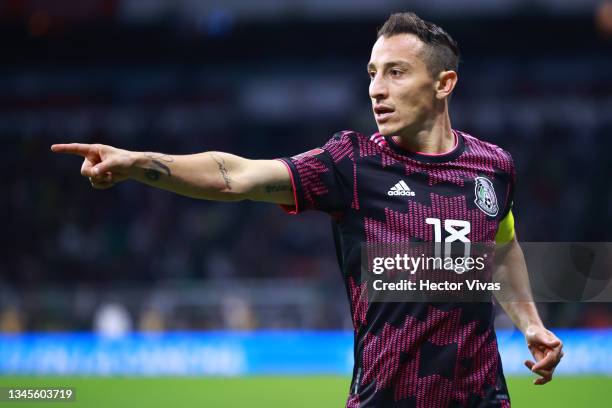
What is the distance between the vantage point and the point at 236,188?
3092 mm

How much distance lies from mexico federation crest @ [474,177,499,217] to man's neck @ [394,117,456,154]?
183 mm

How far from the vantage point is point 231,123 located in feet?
69.7

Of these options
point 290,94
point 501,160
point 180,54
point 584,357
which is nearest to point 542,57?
point 290,94

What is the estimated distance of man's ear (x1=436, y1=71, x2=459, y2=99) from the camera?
143 inches

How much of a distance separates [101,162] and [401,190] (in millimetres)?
1164

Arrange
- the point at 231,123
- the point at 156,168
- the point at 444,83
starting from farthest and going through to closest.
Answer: the point at 231,123 → the point at 444,83 → the point at 156,168

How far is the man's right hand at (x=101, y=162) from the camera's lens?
2.69 metres

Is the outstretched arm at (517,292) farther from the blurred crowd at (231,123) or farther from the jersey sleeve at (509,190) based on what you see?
the blurred crowd at (231,123)

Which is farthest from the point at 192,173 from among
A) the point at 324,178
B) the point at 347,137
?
the point at 347,137

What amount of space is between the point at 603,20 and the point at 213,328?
10.3 meters

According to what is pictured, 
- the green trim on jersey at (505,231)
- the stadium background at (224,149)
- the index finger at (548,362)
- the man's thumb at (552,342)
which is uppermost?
the stadium background at (224,149)

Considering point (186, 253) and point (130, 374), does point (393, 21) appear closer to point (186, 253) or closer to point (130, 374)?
point (130, 374)

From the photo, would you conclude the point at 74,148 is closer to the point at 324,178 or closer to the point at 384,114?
the point at 324,178

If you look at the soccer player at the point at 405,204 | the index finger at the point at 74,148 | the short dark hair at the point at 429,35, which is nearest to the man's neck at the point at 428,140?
the soccer player at the point at 405,204
